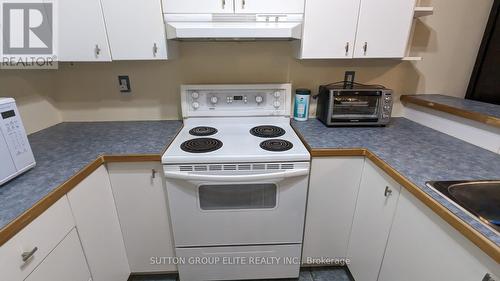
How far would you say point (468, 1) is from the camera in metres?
1.65

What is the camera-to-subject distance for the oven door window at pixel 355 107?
1580 mm

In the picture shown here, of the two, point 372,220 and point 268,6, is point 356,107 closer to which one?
point 372,220

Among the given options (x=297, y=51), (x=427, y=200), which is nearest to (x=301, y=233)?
(x=427, y=200)

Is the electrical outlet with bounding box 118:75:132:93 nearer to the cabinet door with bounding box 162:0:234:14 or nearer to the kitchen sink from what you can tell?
the cabinet door with bounding box 162:0:234:14

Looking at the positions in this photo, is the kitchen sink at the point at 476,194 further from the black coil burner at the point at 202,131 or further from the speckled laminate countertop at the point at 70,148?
the speckled laminate countertop at the point at 70,148

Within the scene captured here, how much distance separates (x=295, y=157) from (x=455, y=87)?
150 cm

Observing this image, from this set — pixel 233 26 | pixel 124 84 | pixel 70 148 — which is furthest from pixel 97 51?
pixel 233 26

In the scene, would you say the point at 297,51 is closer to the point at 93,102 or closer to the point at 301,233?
the point at 301,233

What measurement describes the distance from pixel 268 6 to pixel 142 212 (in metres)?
1.35

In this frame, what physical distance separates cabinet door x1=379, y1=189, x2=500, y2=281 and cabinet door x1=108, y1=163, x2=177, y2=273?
1.17m

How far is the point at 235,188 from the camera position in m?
1.33

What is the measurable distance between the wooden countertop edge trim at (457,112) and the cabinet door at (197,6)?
1.38m

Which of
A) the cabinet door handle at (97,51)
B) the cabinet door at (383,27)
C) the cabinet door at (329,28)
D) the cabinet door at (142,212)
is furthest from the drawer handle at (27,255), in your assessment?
the cabinet door at (383,27)

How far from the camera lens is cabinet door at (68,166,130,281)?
3.63 feet
